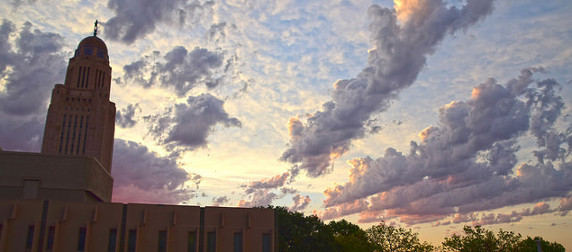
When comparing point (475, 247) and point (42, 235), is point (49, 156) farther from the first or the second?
point (475, 247)

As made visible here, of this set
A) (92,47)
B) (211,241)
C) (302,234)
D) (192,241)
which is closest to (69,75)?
(92,47)

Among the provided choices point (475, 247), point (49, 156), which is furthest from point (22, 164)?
point (475, 247)

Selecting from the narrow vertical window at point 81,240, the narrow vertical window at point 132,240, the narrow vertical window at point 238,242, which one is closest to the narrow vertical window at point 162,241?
the narrow vertical window at point 132,240

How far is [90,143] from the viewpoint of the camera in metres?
103

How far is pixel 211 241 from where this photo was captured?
43.0m

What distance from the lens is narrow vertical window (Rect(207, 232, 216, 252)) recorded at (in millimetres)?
42750

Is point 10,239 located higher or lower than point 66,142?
lower

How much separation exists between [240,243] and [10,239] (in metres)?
20.7

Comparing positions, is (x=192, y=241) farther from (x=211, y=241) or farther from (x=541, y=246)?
(x=541, y=246)

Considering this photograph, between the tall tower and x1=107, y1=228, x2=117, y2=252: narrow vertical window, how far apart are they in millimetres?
66783

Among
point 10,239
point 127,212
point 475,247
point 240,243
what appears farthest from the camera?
point 475,247

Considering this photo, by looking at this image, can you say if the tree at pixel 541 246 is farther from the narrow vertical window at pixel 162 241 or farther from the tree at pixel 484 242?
the narrow vertical window at pixel 162 241

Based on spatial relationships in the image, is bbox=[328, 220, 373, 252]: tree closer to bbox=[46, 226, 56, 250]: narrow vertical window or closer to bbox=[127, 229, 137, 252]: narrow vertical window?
bbox=[127, 229, 137, 252]: narrow vertical window

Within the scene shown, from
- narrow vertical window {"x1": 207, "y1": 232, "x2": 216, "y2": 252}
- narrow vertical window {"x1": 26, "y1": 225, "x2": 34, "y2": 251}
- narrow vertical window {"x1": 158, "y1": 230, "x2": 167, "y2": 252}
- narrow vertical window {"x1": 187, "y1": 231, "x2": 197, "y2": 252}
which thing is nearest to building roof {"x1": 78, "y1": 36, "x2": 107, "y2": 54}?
narrow vertical window {"x1": 26, "y1": 225, "x2": 34, "y2": 251}
